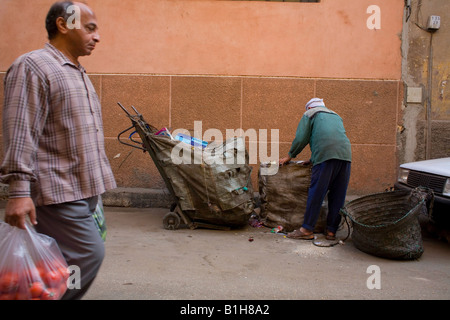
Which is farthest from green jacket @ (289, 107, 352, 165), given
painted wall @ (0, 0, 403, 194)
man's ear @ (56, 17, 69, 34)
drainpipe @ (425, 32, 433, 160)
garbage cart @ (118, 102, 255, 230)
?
man's ear @ (56, 17, 69, 34)

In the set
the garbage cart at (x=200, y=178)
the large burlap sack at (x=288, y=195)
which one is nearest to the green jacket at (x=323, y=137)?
the large burlap sack at (x=288, y=195)

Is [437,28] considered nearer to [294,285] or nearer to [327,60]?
[327,60]

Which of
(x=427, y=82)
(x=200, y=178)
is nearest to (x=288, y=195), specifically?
(x=200, y=178)

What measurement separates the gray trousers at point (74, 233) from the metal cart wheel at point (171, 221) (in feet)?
9.54

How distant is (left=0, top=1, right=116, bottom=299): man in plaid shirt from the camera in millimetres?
1814

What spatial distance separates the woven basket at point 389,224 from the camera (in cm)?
394

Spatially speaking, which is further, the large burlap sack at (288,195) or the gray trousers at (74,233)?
the large burlap sack at (288,195)

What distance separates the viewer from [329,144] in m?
4.47

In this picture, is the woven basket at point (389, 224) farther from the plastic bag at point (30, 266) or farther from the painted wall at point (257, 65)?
the plastic bag at point (30, 266)

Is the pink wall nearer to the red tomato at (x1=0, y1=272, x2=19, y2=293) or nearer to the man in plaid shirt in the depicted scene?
the man in plaid shirt

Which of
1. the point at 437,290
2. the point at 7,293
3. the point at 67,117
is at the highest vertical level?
the point at 67,117

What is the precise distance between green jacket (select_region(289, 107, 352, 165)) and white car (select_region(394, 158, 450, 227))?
847mm
